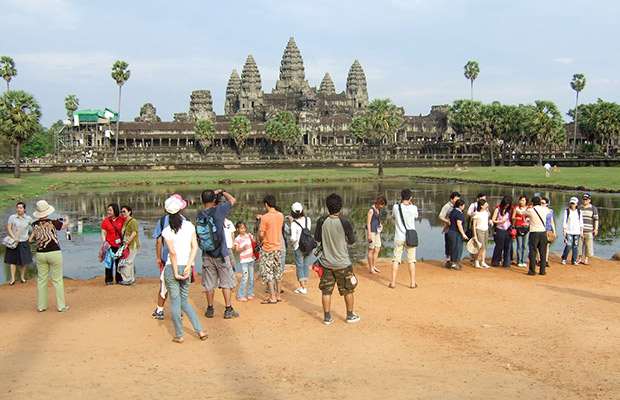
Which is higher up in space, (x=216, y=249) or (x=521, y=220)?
(x=521, y=220)

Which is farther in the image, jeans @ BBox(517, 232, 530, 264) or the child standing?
jeans @ BBox(517, 232, 530, 264)

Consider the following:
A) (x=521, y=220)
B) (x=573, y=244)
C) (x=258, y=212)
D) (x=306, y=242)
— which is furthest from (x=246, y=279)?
(x=258, y=212)

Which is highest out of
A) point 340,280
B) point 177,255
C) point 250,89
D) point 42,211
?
point 250,89

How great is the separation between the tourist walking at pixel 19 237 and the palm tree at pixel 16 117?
38.2 metres

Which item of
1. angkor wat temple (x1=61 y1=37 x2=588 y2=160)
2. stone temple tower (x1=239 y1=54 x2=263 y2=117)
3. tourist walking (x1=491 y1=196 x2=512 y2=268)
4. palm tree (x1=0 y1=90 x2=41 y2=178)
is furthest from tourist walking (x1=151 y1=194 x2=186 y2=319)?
stone temple tower (x1=239 y1=54 x2=263 y2=117)

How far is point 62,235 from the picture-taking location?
62.1ft

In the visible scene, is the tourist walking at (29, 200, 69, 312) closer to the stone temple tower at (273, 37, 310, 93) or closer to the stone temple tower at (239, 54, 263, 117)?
the stone temple tower at (239, 54, 263, 117)

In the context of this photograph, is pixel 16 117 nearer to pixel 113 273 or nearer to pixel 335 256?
pixel 113 273

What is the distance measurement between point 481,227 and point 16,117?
4359 centimetres

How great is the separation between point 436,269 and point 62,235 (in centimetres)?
1324

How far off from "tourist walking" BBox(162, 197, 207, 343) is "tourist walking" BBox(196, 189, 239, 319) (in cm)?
65

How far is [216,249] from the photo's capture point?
8.02m

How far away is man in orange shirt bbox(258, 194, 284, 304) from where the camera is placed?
911 cm

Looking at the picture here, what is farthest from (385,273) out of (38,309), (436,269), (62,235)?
(62,235)
